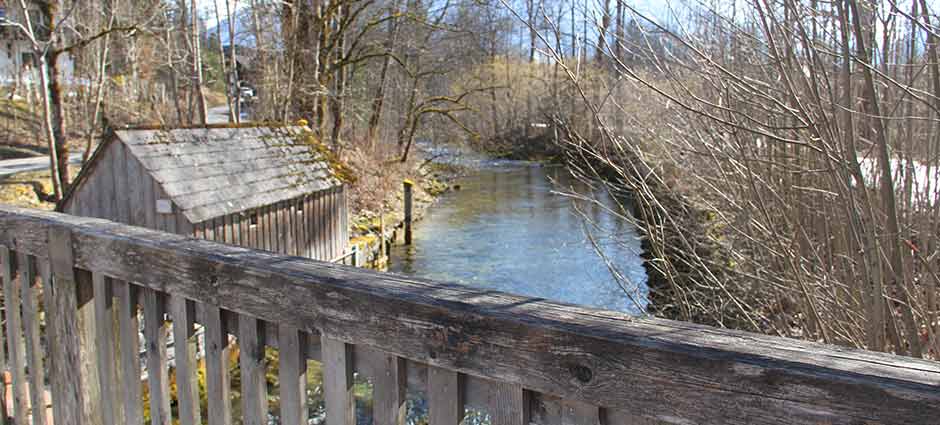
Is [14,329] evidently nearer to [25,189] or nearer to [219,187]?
[219,187]

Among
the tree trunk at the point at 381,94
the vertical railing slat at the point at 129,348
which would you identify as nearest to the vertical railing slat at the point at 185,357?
the vertical railing slat at the point at 129,348

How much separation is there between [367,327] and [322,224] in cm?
1159

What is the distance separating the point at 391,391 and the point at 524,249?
1483 cm

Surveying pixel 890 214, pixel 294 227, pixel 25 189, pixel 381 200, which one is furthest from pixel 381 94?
pixel 890 214

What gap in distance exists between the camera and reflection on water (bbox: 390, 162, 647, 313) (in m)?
13.0

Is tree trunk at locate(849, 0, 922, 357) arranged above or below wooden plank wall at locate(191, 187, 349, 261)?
above

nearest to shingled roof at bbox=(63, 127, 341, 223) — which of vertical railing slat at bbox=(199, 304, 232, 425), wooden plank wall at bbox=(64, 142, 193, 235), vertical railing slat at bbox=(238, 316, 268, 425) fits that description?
wooden plank wall at bbox=(64, 142, 193, 235)

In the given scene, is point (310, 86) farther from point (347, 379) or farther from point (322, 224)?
point (347, 379)

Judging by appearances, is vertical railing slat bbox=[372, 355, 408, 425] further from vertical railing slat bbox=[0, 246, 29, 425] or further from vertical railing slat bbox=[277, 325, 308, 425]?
vertical railing slat bbox=[0, 246, 29, 425]

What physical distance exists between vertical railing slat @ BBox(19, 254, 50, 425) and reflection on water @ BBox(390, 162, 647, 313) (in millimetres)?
7042

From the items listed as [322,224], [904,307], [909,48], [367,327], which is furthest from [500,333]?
[322,224]

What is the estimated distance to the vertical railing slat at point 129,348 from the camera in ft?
6.71

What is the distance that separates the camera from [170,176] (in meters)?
8.87

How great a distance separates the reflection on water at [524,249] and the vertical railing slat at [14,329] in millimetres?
7007
